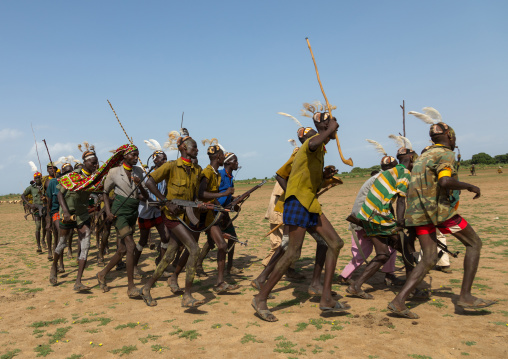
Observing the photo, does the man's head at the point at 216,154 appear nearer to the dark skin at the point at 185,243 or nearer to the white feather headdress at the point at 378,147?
the dark skin at the point at 185,243

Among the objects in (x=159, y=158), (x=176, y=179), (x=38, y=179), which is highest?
(x=159, y=158)

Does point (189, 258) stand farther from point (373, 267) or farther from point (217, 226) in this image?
point (373, 267)

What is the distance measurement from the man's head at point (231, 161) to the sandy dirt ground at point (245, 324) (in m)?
2.12

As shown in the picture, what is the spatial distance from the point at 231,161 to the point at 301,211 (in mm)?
2612

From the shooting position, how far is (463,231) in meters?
5.03

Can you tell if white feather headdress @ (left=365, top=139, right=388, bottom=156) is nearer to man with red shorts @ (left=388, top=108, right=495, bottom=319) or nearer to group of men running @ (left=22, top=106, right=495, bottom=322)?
group of men running @ (left=22, top=106, right=495, bottom=322)

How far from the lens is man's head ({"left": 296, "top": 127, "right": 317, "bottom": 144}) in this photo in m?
5.93

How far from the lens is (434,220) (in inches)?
199

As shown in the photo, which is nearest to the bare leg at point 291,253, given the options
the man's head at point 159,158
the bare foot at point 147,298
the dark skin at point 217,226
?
the dark skin at point 217,226

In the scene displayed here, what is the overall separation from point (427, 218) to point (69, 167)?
28.6 ft

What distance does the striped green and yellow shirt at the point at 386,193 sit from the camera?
231 inches

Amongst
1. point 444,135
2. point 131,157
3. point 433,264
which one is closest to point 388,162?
point 444,135

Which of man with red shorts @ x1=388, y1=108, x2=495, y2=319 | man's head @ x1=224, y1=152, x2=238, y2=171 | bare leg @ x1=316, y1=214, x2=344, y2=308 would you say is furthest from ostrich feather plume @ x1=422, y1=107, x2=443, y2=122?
man's head @ x1=224, y1=152, x2=238, y2=171

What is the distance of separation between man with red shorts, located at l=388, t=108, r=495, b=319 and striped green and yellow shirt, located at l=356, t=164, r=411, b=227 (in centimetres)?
60
